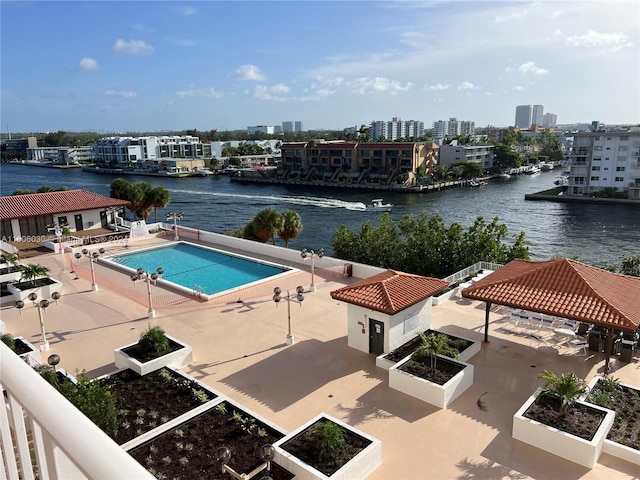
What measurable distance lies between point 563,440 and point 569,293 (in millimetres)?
4779

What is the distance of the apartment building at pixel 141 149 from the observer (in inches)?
4946

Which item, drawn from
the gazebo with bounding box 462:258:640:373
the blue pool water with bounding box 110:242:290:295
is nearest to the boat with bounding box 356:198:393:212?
the blue pool water with bounding box 110:242:290:295

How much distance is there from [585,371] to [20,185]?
107 m

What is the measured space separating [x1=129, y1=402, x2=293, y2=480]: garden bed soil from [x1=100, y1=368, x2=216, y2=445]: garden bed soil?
0.51 metres

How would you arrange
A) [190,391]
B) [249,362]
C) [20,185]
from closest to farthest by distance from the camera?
[190,391]
[249,362]
[20,185]

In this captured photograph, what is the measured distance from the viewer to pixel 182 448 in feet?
31.6

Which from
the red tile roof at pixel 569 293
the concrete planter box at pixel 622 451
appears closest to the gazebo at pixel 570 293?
the red tile roof at pixel 569 293

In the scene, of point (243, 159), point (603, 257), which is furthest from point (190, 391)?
point (243, 159)

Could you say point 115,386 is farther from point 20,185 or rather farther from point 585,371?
point 20,185

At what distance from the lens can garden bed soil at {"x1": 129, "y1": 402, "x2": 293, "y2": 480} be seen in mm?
8953

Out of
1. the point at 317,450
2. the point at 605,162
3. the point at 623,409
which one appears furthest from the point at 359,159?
the point at 317,450

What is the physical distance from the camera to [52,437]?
4.68 feet

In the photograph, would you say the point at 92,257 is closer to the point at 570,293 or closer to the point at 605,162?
the point at 570,293

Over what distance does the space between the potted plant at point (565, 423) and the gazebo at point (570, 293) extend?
2.45 metres
